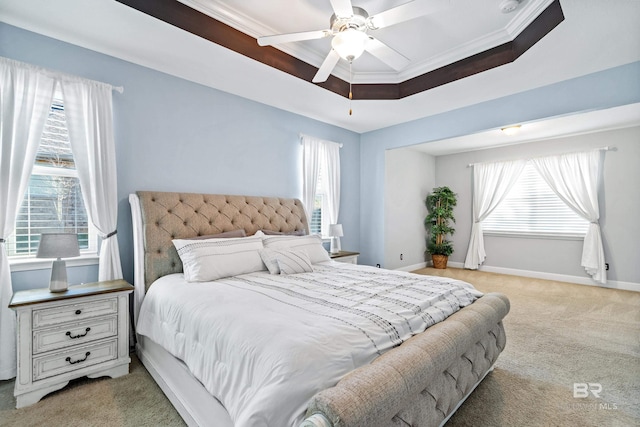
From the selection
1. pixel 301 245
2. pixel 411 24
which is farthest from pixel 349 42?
pixel 301 245

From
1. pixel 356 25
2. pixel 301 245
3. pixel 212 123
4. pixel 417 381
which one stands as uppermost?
pixel 356 25

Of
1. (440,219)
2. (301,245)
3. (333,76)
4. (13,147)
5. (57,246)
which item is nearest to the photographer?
(57,246)

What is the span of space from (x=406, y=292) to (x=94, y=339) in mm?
2235

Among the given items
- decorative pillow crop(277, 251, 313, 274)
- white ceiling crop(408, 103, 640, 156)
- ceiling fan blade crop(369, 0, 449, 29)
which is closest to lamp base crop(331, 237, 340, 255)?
decorative pillow crop(277, 251, 313, 274)

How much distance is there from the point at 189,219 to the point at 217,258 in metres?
0.66

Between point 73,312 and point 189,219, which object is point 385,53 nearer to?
point 189,219

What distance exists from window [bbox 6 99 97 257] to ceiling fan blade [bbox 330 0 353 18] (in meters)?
2.34

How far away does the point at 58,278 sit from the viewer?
203cm

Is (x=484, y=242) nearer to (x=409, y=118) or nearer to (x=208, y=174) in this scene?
(x=409, y=118)

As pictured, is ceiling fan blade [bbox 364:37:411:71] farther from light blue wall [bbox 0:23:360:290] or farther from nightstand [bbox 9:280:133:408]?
nightstand [bbox 9:280:133:408]

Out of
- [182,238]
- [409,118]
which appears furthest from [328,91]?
[182,238]

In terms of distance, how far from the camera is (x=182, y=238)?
2.75 metres

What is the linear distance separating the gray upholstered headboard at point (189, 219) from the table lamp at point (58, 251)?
1.81ft

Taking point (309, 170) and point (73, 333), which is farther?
point (309, 170)
